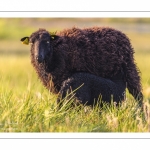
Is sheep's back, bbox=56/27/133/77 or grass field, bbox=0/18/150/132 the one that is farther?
sheep's back, bbox=56/27/133/77

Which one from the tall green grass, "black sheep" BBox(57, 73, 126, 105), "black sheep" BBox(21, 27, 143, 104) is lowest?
the tall green grass

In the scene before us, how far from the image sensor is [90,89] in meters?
9.52

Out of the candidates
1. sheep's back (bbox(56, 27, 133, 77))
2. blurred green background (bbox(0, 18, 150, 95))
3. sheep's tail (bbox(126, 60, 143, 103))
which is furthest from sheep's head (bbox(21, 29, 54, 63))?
sheep's tail (bbox(126, 60, 143, 103))

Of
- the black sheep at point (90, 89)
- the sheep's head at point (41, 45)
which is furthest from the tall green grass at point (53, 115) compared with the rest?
the sheep's head at point (41, 45)

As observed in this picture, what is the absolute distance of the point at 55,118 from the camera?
8.99m

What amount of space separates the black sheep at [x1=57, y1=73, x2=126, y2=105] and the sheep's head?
0.50m

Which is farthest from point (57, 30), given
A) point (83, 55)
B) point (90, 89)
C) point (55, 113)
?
point (55, 113)

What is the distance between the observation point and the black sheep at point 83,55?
31.1 feet

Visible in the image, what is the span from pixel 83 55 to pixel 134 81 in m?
0.94

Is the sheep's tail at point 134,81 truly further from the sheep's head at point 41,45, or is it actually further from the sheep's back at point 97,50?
the sheep's head at point 41,45

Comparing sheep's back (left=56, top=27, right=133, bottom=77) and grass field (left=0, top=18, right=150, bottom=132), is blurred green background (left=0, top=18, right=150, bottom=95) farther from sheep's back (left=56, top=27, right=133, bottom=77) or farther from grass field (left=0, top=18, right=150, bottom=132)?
sheep's back (left=56, top=27, right=133, bottom=77)

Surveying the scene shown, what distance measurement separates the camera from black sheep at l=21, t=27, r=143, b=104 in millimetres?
9490
